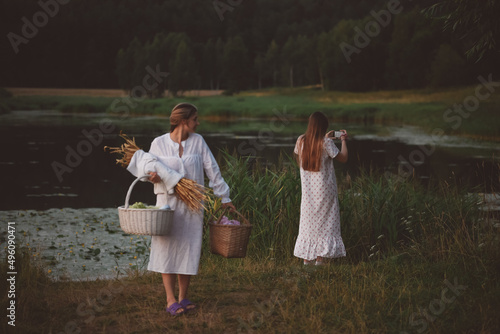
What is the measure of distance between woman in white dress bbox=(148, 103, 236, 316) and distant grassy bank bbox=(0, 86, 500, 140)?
26.0 metres

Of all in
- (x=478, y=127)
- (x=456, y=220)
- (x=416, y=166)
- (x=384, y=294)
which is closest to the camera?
(x=384, y=294)

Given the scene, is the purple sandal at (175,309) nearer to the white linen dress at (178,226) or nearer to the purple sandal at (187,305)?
the purple sandal at (187,305)

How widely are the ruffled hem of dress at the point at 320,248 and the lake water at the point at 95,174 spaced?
195 centimetres

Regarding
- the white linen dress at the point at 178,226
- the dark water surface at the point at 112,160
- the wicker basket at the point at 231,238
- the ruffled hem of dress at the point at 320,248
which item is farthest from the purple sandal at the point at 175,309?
the dark water surface at the point at 112,160

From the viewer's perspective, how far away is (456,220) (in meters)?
8.97

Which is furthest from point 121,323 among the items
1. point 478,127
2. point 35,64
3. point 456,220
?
point 35,64

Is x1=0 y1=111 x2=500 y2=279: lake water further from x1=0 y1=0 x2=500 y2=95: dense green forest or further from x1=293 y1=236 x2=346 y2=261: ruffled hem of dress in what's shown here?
x1=0 y1=0 x2=500 y2=95: dense green forest

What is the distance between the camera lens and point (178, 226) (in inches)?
215

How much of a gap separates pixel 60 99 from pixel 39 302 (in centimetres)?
7354

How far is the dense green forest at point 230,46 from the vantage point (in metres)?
70.1

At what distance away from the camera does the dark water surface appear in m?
15.7

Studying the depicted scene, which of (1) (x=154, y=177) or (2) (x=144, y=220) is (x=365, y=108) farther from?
(2) (x=144, y=220)

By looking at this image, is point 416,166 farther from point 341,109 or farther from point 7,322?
point 341,109

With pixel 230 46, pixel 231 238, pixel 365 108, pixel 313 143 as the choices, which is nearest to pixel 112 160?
pixel 313 143
